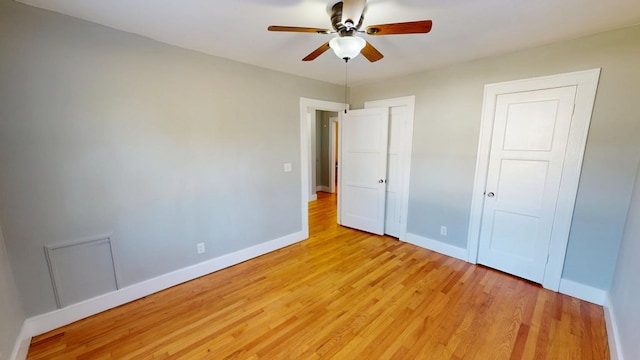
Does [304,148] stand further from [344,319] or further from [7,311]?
[7,311]

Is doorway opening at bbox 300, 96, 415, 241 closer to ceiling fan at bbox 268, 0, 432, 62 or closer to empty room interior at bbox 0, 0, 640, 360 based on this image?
empty room interior at bbox 0, 0, 640, 360

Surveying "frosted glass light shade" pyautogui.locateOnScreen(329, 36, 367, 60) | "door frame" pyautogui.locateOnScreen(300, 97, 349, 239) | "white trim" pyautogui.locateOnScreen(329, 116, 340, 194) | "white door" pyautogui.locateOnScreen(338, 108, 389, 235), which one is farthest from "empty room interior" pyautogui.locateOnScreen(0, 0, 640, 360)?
"white trim" pyautogui.locateOnScreen(329, 116, 340, 194)

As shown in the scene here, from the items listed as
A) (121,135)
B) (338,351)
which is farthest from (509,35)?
(121,135)

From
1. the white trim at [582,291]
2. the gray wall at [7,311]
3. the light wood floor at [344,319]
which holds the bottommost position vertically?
the light wood floor at [344,319]

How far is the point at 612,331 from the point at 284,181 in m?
3.29

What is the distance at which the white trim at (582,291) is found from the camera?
87.4 inches

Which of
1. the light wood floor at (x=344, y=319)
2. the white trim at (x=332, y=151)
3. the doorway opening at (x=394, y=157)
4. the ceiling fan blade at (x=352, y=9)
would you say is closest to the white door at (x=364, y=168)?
the doorway opening at (x=394, y=157)

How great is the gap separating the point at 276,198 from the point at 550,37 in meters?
3.25

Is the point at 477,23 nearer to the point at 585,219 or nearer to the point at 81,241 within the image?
the point at 585,219

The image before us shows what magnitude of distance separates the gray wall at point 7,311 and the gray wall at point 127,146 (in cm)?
9

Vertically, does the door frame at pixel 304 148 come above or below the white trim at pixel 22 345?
above

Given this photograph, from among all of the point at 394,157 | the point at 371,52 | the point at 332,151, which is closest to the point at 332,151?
the point at 332,151

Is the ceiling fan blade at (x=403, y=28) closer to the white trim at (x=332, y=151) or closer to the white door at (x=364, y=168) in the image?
the white door at (x=364, y=168)

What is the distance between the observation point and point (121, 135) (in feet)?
6.88
